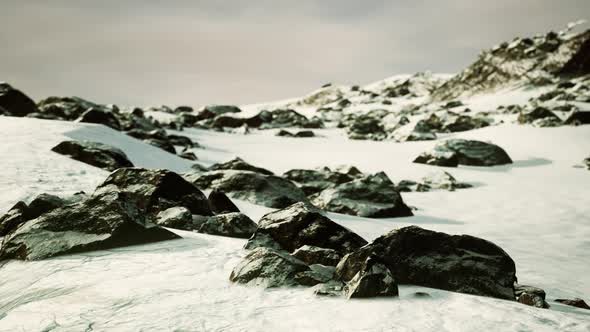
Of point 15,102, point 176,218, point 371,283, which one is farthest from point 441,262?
point 15,102

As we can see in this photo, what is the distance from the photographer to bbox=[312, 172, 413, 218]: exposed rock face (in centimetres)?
832

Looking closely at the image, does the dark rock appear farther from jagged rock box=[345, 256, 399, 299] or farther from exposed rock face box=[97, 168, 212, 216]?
jagged rock box=[345, 256, 399, 299]

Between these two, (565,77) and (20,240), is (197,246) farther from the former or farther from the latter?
(565,77)

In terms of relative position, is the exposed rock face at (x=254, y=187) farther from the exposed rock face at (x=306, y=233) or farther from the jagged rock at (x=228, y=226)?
the exposed rock face at (x=306, y=233)

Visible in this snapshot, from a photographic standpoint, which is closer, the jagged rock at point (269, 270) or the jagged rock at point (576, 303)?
the jagged rock at point (269, 270)

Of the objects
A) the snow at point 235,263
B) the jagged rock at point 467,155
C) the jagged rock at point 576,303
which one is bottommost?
the jagged rock at point 576,303

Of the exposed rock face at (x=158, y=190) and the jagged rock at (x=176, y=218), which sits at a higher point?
the exposed rock face at (x=158, y=190)

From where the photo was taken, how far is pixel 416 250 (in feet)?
13.7

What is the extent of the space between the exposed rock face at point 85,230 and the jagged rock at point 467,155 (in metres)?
10.5

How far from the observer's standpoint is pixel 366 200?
864 cm

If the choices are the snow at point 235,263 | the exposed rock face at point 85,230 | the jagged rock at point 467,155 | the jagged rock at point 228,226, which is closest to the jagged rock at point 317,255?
the snow at point 235,263

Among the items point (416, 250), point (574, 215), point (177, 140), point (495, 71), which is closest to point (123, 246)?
point (416, 250)

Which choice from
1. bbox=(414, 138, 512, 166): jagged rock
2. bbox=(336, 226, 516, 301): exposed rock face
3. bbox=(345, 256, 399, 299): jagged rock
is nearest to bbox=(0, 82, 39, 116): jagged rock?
bbox=(414, 138, 512, 166): jagged rock

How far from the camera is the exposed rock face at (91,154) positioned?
29.2ft
